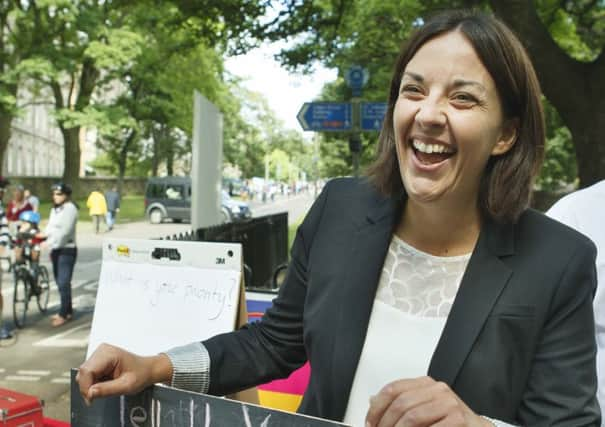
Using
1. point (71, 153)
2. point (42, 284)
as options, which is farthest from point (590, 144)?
Result: point (71, 153)

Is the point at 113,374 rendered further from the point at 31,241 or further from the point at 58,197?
the point at 31,241

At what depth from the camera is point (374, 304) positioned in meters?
1.64

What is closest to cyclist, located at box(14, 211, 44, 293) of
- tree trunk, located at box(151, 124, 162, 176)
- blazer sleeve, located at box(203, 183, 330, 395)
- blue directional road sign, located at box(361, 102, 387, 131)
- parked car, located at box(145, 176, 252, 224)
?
blue directional road sign, located at box(361, 102, 387, 131)

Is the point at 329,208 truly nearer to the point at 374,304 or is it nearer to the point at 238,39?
the point at 374,304

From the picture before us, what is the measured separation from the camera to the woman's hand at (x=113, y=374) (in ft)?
4.75

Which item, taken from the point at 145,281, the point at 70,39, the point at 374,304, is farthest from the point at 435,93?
the point at 70,39

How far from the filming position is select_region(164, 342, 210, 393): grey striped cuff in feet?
5.21

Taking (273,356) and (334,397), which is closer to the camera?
(334,397)

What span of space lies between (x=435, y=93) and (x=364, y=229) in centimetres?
44

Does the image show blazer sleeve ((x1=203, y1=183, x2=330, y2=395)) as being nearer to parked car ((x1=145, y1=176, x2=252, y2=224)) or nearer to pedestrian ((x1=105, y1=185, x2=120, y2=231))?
pedestrian ((x1=105, y1=185, x2=120, y2=231))

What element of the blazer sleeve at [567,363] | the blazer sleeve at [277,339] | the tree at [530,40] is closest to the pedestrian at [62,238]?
the tree at [530,40]

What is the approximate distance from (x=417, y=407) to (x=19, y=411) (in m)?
1.14

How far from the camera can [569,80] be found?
6.81 metres

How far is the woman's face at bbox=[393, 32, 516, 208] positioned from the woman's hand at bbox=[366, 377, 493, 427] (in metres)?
0.50
